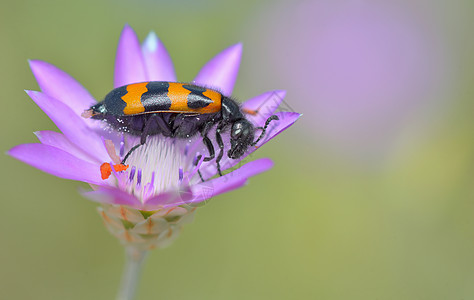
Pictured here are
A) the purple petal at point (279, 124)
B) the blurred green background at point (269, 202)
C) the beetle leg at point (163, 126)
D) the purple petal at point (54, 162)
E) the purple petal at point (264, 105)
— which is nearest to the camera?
the purple petal at point (54, 162)

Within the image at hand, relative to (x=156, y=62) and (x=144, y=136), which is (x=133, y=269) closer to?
(x=144, y=136)

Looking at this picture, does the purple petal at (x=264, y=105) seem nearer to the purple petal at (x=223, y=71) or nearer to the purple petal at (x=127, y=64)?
the purple petal at (x=223, y=71)

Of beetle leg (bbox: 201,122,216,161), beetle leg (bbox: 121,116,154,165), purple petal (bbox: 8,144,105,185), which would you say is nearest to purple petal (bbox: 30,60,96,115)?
beetle leg (bbox: 121,116,154,165)

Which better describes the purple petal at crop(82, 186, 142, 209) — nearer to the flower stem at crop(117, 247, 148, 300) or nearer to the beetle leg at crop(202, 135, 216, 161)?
the flower stem at crop(117, 247, 148, 300)

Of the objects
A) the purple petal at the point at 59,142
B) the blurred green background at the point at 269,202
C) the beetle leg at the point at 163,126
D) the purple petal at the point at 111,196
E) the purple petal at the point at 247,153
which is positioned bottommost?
the blurred green background at the point at 269,202

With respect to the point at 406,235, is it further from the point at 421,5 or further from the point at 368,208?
the point at 421,5

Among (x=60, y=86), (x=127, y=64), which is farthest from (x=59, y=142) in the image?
(x=127, y=64)

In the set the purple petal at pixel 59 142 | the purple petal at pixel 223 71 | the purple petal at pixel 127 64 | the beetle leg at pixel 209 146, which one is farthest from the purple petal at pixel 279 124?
the purple petal at pixel 59 142
